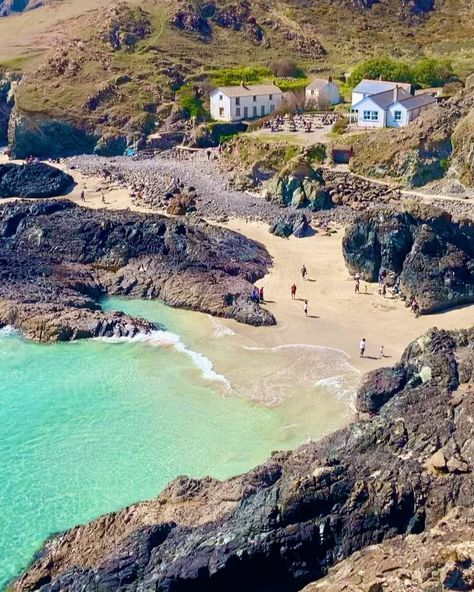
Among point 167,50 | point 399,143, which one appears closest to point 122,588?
point 399,143

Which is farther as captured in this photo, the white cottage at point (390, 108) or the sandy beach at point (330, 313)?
the white cottage at point (390, 108)

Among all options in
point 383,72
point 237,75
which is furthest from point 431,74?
point 237,75

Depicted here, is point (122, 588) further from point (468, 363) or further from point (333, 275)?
point (333, 275)

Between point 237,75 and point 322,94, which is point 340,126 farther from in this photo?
point 237,75

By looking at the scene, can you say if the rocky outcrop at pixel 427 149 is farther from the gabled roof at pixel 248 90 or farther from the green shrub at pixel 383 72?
the gabled roof at pixel 248 90

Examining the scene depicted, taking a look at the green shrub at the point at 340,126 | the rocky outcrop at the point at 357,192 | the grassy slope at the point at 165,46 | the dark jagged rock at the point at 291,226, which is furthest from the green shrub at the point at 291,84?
the dark jagged rock at the point at 291,226

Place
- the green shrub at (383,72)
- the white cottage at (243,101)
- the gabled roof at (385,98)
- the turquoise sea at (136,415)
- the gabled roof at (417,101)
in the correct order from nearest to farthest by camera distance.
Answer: the turquoise sea at (136,415) → the gabled roof at (417,101) → the gabled roof at (385,98) → the white cottage at (243,101) → the green shrub at (383,72)
